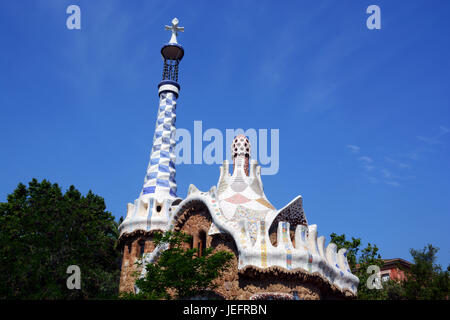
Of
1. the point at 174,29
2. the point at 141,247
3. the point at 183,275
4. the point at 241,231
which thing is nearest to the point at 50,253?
the point at 141,247

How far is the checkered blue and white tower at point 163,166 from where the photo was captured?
18703mm

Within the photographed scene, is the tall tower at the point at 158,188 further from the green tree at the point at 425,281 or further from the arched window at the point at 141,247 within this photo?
the green tree at the point at 425,281

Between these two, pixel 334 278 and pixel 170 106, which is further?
pixel 170 106

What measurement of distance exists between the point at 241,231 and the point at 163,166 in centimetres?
745

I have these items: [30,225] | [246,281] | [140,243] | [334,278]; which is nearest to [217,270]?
[246,281]

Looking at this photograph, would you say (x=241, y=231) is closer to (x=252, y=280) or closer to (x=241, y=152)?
(x=252, y=280)

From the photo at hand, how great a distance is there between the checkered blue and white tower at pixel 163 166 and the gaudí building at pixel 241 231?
0.13 ft

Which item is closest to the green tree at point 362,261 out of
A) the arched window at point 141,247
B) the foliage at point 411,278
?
the foliage at point 411,278

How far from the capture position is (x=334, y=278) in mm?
14852

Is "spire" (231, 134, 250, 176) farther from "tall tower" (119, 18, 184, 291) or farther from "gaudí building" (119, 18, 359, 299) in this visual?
"tall tower" (119, 18, 184, 291)
